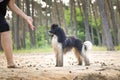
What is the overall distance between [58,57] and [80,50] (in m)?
1.03

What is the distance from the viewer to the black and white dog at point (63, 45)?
11.0 meters

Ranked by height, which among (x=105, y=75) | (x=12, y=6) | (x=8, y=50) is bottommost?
(x=105, y=75)

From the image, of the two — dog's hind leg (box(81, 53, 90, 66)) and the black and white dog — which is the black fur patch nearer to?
the black and white dog

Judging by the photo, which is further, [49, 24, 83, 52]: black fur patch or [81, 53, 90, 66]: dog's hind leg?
[81, 53, 90, 66]: dog's hind leg

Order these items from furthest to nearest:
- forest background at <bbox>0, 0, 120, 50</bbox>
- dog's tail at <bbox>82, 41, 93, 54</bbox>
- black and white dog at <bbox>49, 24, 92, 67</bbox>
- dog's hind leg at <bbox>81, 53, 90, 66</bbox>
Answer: forest background at <bbox>0, 0, 120, 50</bbox>
dog's tail at <bbox>82, 41, 93, 54</bbox>
dog's hind leg at <bbox>81, 53, 90, 66</bbox>
black and white dog at <bbox>49, 24, 92, 67</bbox>

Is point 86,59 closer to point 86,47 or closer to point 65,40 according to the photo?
point 86,47

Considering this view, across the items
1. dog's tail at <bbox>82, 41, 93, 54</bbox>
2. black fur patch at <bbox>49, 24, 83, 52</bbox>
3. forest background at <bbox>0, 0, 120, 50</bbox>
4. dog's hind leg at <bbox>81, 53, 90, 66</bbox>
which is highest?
forest background at <bbox>0, 0, 120, 50</bbox>

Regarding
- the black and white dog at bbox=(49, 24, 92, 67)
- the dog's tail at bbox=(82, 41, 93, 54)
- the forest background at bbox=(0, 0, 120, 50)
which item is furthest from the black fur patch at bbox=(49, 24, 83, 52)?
the forest background at bbox=(0, 0, 120, 50)

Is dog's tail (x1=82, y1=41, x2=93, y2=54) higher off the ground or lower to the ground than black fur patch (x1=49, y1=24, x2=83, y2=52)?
lower

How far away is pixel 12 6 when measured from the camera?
7961mm

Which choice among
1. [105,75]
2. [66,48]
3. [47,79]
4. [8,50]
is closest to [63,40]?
[66,48]

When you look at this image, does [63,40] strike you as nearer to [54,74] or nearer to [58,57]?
[58,57]

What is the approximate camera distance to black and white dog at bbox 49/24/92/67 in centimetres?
1098

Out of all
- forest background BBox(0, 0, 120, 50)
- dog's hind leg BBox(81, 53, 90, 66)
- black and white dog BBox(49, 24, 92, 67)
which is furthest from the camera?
forest background BBox(0, 0, 120, 50)
